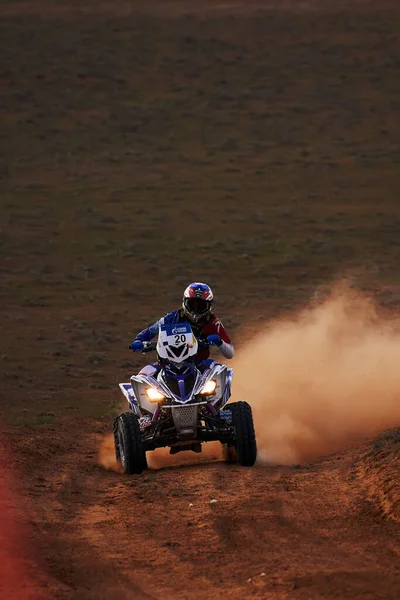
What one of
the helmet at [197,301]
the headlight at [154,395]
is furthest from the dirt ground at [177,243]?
the helmet at [197,301]

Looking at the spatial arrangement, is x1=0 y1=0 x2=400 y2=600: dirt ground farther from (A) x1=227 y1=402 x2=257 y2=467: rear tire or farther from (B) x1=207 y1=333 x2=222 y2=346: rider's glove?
(B) x1=207 y1=333 x2=222 y2=346: rider's glove

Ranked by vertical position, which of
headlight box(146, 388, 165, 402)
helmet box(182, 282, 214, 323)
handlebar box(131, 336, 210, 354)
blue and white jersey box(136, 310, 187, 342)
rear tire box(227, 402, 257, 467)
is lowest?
rear tire box(227, 402, 257, 467)

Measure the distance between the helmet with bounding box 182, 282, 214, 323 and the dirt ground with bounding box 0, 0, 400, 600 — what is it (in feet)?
6.42

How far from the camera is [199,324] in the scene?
15.2 m

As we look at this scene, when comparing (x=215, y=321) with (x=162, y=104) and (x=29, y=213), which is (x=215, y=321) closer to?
(x=29, y=213)

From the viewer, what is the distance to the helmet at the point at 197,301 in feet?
48.5

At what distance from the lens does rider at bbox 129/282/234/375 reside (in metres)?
14.7

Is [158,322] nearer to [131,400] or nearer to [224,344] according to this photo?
[224,344]

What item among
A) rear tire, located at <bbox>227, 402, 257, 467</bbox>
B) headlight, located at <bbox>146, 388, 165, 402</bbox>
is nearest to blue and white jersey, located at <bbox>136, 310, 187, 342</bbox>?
headlight, located at <bbox>146, 388, 165, 402</bbox>

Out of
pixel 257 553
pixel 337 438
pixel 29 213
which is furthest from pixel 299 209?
pixel 257 553

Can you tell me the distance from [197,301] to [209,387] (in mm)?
1345

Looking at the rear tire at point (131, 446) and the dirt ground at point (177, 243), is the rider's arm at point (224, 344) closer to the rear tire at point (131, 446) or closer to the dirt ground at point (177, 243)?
the dirt ground at point (177, 243)

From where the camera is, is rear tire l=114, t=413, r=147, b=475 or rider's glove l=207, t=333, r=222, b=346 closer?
rear tire l=114, t=413, r=147, b=475

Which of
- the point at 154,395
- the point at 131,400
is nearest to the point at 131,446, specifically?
the point at 154,395
